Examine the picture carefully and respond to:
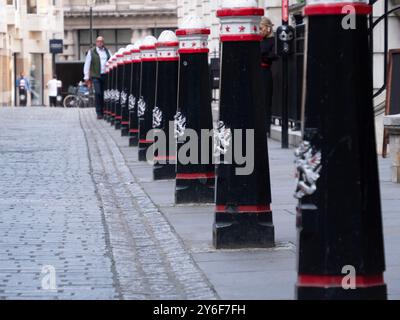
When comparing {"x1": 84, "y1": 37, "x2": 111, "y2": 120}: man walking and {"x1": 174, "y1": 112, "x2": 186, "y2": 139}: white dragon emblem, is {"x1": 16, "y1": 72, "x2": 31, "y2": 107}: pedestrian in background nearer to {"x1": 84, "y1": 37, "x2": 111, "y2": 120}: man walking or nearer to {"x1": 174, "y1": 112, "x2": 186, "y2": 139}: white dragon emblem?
{"x1": 84, "y1": 37, "x2": 111, "y2": 120}: man walking

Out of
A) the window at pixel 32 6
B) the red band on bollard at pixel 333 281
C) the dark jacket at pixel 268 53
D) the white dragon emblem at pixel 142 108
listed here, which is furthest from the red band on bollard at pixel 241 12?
the window at pixel 32 6

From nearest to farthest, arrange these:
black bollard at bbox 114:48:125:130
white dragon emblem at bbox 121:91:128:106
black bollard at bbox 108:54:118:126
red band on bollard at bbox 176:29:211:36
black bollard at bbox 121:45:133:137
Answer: red band on bollard at bbox 176:29:211:36
black bollard at bbox 121:45:133:137
white dragon emblem at bbox 121:91:128:106
black bollard at bbox 114:48:125:130
black bollard at bbox 108:54:118:126

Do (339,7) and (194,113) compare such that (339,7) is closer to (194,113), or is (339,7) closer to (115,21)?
(194,113)

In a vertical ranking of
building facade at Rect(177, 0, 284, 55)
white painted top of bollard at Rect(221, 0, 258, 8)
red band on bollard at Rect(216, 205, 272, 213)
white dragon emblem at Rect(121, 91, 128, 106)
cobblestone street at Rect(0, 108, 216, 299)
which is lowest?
cobblestone street at Rect(0, 108, 216, 299)

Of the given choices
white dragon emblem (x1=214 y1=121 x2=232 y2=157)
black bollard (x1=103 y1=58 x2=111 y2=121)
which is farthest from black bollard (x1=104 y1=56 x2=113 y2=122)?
white dragon emblem (x1=214 y1=121 x2=232 y2=157)

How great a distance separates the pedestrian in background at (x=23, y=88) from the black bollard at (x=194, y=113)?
2230 inches

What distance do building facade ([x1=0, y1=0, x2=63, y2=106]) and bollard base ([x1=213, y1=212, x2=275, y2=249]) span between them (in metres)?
58.3

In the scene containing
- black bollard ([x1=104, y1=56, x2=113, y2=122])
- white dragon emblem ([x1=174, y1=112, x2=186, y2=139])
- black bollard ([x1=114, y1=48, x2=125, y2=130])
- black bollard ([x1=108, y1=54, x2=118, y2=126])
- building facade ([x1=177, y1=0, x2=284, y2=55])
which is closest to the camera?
white dragon emblem ([x1=174, y1=112, x2=186, y2=139])

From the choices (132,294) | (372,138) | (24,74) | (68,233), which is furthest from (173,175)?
(24,74)

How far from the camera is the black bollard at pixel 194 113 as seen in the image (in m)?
11.7

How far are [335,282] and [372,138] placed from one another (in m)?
0.65

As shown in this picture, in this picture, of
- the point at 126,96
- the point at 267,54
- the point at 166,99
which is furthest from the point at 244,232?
the point at 126,96

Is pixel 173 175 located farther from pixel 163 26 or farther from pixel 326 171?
pixel 163 26

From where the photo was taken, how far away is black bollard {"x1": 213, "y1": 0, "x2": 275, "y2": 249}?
9.12 metres
